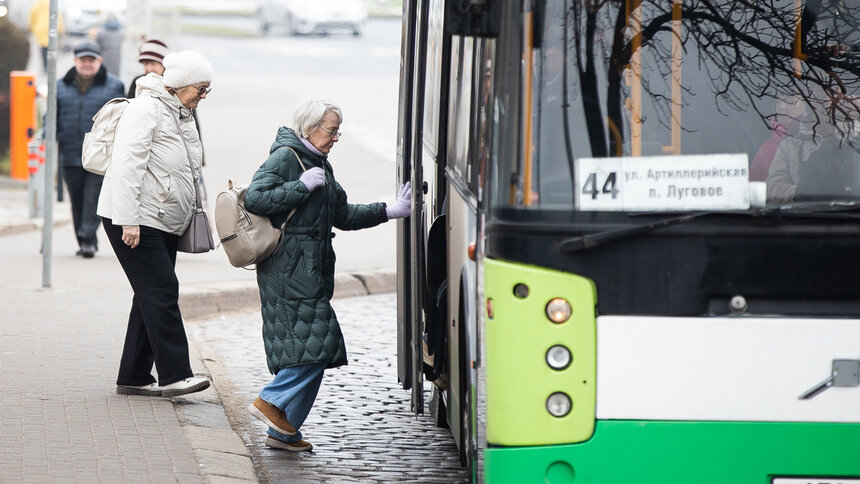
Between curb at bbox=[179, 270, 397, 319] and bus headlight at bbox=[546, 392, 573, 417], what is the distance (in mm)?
6314

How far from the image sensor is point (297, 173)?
6.56 metres

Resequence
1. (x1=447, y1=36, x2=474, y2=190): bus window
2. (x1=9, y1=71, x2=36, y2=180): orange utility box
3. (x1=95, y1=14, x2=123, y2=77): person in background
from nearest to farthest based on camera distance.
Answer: (x1=447, y1=36, x2=474, y2=190): bus window, (x1=9, y1=71, x2=36, y2=180): orange utility box, (x1=95, y1=14, x2=123, y2=77): person in background

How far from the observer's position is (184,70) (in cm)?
708

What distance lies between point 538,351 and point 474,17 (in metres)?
1.09

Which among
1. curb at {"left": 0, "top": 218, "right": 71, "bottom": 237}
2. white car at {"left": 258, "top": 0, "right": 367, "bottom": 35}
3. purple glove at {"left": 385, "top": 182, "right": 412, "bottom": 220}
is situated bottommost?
Answer: curb at {"left": 0, "top": 218, "right": 71, "bottom": 237}

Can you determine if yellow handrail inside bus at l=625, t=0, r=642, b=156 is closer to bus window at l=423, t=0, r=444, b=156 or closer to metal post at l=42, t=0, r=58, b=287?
bus window at l=423, t=0, r=444, b=156

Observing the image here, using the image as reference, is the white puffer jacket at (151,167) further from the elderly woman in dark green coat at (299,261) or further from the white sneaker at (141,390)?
the white sneaker at (141,390)

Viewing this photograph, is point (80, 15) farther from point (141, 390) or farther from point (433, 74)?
point (433, 74)

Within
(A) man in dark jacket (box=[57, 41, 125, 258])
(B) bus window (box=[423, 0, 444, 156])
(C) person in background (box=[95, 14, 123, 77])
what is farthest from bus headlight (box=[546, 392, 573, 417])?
(C) person in background (box=[95, 14, 123, 77])

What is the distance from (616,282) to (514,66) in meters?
0.77

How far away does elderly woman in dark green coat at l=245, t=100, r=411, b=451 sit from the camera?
6480 mm

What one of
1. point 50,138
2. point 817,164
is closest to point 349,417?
point 817,164

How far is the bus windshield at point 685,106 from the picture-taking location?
4.59m

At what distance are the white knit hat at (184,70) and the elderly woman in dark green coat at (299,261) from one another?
2.38ft
